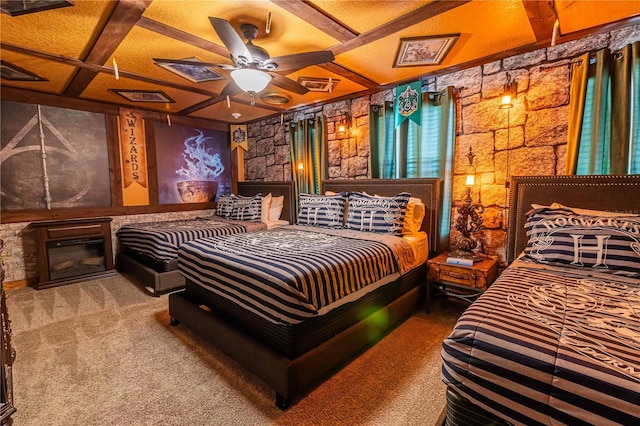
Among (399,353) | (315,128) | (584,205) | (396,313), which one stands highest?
(315,128)

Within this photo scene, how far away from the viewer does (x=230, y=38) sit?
1977 mm

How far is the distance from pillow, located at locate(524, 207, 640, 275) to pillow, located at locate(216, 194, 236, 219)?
4400 mm

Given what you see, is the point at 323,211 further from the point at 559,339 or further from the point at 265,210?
the point at 559,339

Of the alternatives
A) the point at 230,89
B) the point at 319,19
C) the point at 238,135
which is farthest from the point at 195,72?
the point at 238,135

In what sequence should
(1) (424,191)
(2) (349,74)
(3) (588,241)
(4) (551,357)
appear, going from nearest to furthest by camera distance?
1. (4) (551,357)
2. (3) (588,241)
3. (2) (349,74)
4. (1) (424,191)

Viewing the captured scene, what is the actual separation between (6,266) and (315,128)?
458 cm

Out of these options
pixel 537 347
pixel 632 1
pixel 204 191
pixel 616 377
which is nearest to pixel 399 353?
pixel 537 347

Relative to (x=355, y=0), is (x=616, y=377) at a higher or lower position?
lower

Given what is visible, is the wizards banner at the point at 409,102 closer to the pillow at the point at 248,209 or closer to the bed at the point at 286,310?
the bed at the point at 286,310

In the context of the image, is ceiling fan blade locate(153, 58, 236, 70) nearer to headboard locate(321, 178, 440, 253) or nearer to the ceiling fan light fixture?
the ceiling fan light fixture

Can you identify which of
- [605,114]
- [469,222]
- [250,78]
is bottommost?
[469,222]

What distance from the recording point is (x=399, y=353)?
7.43ft

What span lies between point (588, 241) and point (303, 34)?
2587mm

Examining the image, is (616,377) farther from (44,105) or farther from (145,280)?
(44,105)
